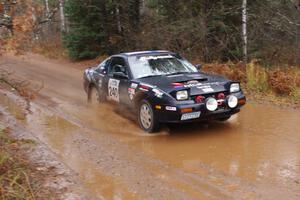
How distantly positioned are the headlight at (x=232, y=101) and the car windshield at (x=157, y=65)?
145cm

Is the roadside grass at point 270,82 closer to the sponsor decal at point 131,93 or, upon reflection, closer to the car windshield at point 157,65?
the car windshield at point 157,65

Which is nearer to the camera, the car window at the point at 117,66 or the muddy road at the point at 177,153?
the muddy road at the point at 177,153

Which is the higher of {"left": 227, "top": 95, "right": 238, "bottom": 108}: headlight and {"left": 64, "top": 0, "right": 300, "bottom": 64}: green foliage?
{"left": 64, "top": 0, "right": 300, "bottom": 64}: green foliage

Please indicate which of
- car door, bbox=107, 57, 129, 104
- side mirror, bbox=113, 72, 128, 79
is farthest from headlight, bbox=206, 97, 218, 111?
side mirror, bbox=113, 72, 128, 79

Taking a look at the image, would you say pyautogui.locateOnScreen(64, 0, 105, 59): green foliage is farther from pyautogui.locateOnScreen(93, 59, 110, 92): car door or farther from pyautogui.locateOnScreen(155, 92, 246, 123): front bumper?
pyautogui.locateOnScreen(155, 92, 246, 123): front bumper

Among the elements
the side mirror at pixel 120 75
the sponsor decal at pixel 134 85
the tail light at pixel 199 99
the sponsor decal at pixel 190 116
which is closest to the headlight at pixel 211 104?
the tail light at pixel 199 99

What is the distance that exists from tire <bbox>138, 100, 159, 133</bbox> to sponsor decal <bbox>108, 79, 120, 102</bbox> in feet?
3.75

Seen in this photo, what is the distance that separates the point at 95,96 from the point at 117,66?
70.0 inches

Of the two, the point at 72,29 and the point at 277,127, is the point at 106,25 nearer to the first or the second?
the point at 72,29

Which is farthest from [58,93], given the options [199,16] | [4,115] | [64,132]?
[199,16]

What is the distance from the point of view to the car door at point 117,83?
947 centimetres

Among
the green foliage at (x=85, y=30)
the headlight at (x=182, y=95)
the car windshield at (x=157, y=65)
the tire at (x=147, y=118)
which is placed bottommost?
the tire at (x=147, y=118)

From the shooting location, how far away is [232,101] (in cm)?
841

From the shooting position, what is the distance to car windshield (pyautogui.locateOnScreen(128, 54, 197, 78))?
9.36 m
